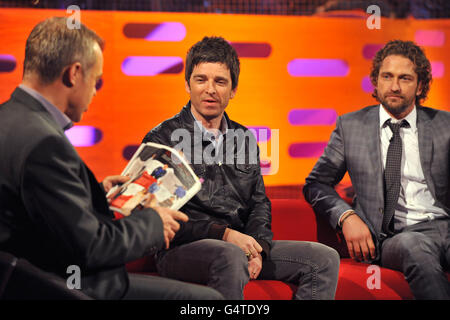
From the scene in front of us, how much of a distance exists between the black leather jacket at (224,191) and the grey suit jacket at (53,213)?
0.72 m

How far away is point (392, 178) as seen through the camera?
258 cm

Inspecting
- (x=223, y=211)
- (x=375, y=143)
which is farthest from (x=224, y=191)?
(x=375, y=143)

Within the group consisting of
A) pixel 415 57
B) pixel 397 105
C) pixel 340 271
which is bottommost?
pixel 340 271

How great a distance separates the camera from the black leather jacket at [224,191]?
226cm

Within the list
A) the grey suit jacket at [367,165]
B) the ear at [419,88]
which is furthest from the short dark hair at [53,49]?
the ear at [419,88]

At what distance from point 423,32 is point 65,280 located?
4400 mm

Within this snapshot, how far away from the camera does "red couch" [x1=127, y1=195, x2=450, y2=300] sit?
2.19m

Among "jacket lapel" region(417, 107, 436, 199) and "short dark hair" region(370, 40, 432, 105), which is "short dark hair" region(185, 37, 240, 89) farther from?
"jacket lapel" region(417, 107, 436, 199)

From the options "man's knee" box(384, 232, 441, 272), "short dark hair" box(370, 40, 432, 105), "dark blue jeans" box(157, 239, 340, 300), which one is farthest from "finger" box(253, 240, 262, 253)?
"short dark hair" box(370, 40, 432, 105)

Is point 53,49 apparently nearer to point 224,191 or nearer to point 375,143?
point 224,191

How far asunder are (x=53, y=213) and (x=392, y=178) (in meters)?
1.82

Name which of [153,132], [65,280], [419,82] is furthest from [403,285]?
[65,280]

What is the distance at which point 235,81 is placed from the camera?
2506 millimetres

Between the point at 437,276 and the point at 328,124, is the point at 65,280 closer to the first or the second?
the point at 437,276
